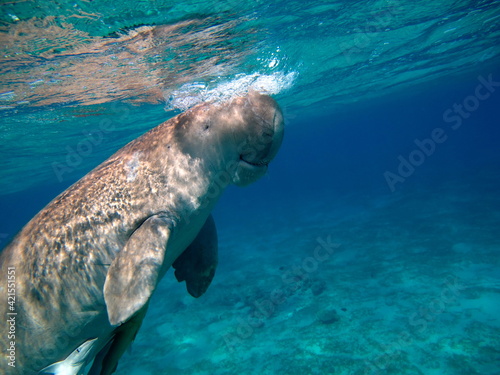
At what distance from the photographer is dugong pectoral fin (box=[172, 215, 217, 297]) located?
3.57 m

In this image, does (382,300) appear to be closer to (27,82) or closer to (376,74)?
(27,82)

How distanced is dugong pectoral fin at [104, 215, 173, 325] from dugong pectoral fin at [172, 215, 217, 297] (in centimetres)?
105

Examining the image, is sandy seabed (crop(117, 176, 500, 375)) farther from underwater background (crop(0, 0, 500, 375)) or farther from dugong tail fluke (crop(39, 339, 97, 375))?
dugong tail fluke (crop(39, 339, 97, 375))

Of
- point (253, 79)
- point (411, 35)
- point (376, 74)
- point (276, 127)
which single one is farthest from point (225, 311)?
point (376, 74)

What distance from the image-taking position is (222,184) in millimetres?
3125

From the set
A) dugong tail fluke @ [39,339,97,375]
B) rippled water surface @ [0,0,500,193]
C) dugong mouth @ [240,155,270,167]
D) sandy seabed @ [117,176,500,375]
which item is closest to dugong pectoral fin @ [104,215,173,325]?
dugong mouth @ [240,155,270,167]

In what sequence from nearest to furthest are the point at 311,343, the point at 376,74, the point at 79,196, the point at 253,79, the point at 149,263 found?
the point at 149,263 < the point at 79,196 < the point at 311,343 < the point at 253,79 < the point at 376,74

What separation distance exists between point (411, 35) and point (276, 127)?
15671mm

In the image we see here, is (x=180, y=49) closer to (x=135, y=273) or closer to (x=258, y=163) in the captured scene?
(x=258, y=163)

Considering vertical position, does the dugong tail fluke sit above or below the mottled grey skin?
below

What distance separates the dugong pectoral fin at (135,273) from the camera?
2.12m

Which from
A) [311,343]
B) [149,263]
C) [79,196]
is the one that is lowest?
[311,343]

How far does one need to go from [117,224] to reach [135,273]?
0.79m

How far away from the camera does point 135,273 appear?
89.0 inches
